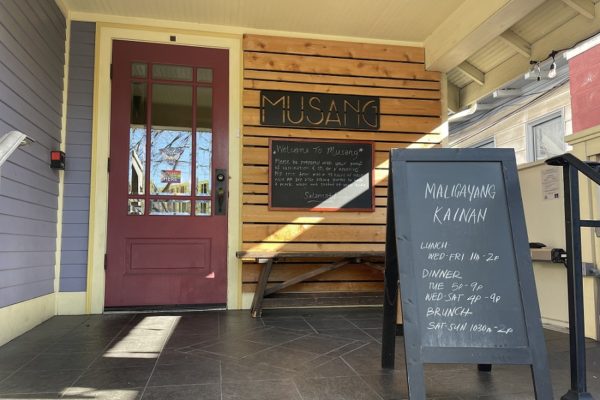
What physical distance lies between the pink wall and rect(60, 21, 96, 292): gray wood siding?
17.0ft

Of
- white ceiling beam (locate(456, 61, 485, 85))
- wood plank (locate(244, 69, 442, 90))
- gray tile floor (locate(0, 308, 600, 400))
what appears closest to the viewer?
gray tile floor (locate(0, 308, 600, 400))

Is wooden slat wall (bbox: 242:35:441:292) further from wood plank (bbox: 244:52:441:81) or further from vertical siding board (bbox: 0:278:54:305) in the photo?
vertical siding board (bbox: 0:278:54:305)

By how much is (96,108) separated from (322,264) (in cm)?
265

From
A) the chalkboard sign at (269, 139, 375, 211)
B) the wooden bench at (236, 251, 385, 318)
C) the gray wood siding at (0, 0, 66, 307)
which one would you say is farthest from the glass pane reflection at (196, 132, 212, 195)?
the gray wood siding at (0, 0, 66, 307)

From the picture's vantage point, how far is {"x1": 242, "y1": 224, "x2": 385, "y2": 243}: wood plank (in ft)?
13.7

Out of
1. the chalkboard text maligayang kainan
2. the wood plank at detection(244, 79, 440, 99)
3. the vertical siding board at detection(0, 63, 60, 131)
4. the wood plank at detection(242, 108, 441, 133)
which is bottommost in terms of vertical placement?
the chalkboard text maligayang kainan

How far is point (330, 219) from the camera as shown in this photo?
436 centimetres

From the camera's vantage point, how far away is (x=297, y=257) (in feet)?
13.5

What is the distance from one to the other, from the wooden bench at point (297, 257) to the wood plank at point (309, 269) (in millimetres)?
93

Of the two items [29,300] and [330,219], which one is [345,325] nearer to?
[330,219]

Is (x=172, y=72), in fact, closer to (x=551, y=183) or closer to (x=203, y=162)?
(x=203, y=162)

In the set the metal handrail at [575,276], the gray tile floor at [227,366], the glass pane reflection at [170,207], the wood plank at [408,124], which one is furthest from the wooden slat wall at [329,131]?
the metal handrail at [575,276]

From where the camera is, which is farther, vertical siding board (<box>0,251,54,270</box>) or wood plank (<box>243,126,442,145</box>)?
wood plank (<box>243,126,442,145</box>)

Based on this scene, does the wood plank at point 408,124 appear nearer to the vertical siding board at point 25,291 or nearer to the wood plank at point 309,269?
the wood plank at point 309,269
